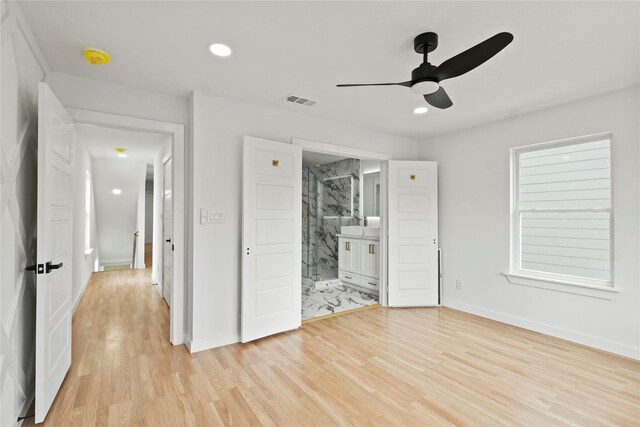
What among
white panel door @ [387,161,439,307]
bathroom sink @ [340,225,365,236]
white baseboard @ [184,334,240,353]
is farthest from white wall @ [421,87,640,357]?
white baseboard @ [184,334,240,353]

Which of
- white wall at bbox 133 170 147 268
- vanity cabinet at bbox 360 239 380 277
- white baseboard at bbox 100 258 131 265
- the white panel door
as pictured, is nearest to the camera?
the white panel door

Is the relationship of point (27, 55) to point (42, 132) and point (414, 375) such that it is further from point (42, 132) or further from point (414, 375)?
point (414, 375)

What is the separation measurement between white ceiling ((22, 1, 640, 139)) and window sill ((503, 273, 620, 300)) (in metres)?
1.92

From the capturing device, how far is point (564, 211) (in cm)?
341

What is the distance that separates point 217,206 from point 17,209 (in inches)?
57.9

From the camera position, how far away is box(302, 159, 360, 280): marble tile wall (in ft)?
21.3

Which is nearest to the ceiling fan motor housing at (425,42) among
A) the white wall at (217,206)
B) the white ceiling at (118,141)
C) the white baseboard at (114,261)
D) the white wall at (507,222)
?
the white wall at (217,206)

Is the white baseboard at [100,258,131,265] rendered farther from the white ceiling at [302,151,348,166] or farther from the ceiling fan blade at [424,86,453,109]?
the ceiling fan blade at [424,86,453,109]

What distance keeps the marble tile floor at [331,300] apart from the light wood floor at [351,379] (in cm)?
51

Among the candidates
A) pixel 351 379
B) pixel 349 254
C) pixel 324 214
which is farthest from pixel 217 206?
pixel 324 214

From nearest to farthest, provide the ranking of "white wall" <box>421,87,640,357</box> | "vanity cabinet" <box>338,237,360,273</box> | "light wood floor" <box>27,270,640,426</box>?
1. "light wood floor" <box>27,270,640,426</box>
2. "white wall" <box>421,87,640,357</box>
3. "vanity cabinet" <box>338,237,360,273</box>

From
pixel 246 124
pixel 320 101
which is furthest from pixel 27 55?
pixel 320 101

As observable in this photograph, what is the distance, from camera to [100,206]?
7.49 metres

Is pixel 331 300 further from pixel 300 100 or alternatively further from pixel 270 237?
pixel 300 100
